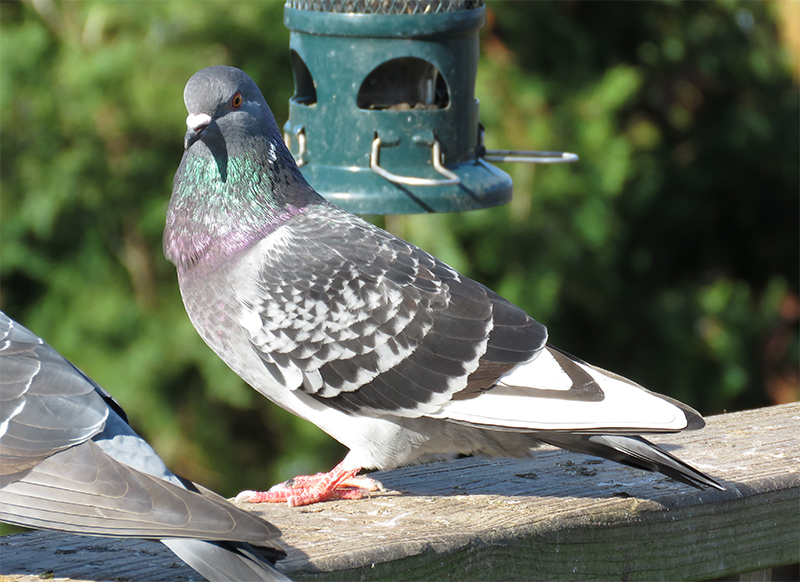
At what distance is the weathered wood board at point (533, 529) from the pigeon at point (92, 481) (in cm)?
Result: 8

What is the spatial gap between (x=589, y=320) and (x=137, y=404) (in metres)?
2.87

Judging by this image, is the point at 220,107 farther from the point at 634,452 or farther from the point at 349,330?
the point at 634,452

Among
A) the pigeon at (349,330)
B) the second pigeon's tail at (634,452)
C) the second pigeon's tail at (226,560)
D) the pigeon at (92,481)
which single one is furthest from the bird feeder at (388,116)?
the second pigeon's tail at (226,560)

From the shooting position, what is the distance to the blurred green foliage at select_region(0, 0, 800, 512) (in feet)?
17.1

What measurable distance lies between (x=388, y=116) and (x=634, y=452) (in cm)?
146

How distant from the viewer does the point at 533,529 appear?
199 centimetres

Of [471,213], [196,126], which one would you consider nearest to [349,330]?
[196,126]

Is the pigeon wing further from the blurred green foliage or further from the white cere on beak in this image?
the blurred green foliage

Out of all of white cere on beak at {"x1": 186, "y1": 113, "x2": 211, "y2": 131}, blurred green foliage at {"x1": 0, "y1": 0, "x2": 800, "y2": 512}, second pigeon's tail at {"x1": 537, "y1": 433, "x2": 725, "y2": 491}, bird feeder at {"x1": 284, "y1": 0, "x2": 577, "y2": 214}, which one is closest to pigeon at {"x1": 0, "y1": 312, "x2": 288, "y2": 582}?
white cere on beak at {"x1": 186, "y1": 113, "x2": 211, "y2": 131}

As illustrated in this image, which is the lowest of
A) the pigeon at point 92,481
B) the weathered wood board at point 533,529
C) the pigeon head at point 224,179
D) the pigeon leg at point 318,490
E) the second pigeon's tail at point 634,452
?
the pigeon leg at point 318,490

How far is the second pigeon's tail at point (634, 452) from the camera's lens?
2.08 meters

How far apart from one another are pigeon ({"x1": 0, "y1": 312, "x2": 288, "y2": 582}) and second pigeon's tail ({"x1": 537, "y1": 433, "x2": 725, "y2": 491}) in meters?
0.90

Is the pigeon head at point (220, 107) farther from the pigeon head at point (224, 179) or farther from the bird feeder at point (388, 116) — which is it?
the bird feeder at point (388, 116)

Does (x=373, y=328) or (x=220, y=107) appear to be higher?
(x=220, y=107)
